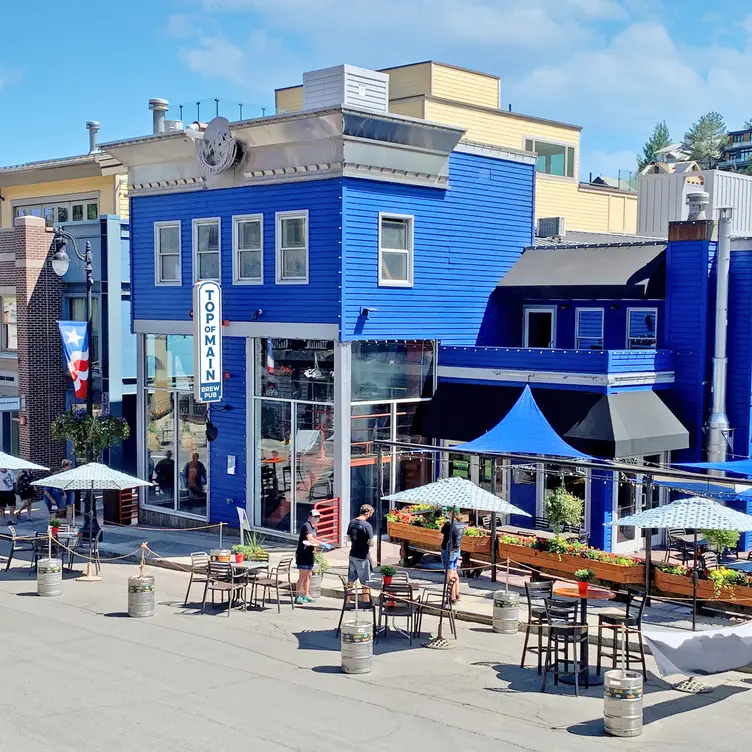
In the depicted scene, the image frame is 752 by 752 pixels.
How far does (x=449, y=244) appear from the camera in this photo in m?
25.8

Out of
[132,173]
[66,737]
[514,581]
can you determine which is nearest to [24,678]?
[66,737]

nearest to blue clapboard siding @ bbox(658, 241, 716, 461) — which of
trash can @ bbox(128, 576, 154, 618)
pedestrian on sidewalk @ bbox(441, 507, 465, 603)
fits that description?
pedestrian on sidewalk @ bbox(441, 507, 465, 603)

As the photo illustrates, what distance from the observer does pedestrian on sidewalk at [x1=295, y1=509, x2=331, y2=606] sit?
18453 millimetres

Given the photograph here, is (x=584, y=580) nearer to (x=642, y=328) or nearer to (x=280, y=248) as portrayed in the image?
(x=642, y=328)

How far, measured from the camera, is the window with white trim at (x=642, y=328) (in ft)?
84.3

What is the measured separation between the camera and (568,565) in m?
19.4

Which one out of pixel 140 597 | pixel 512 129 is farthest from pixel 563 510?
pixel 512 129

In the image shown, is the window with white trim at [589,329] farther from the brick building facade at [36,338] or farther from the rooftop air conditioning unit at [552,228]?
the brick building facade at [36,338]

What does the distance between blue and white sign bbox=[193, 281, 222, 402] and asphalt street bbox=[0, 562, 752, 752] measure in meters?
7.77

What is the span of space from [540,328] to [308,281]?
7307 millimetres

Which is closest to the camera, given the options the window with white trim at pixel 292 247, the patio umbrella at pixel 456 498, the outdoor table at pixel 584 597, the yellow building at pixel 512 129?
the outdoor table at pixel 584 597

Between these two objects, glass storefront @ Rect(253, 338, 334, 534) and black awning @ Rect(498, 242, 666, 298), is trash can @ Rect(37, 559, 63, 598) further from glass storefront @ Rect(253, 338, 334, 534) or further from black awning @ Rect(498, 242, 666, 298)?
black awning @ Rect(498, 242, 666, 298)

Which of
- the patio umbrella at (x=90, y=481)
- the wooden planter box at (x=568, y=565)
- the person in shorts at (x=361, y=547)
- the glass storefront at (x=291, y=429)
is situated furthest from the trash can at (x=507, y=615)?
the patio umbrella at (x=90, y=481)

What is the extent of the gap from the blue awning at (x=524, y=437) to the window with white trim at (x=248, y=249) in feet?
22.9
